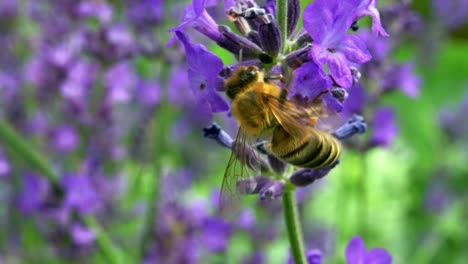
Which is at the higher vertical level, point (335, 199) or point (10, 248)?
point (335, 199)

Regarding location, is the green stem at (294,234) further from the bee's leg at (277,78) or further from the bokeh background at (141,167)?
the bokeh background at (141,167)

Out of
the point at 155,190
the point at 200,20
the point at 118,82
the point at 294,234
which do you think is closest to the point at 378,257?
the point at 294,234

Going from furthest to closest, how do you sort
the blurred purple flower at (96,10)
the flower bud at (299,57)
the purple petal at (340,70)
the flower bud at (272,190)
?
the blurred purple flower at (96,10)
the flower bud at (272,190)
the flower bud at (299,57)
the purple petal at (340,70)

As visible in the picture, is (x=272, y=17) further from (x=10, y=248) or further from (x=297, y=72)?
(x=10, y=248)

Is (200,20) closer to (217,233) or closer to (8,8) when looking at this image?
(217,233)

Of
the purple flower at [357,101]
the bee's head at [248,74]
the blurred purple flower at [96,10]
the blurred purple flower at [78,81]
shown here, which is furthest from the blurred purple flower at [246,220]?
the bee's head at [248,74]

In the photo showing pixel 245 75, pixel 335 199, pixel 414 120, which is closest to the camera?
pixel 245 75

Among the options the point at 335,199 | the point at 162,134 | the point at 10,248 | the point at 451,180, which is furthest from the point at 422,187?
the point at 10,248
